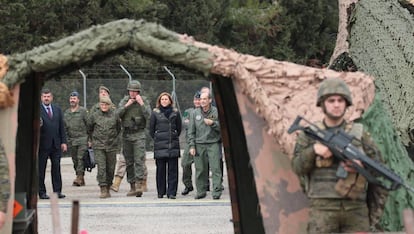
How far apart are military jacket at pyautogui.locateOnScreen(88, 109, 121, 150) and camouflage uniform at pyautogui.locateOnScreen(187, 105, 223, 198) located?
1151 millimetres

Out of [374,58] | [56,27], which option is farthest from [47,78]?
[56,27]

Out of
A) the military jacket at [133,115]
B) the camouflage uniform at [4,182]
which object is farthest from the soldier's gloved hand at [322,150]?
the military jacket at [133,115]

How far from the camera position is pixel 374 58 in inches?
520

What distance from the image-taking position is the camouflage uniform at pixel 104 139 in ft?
55.9

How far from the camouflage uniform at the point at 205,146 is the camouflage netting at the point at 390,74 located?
10.0 feet

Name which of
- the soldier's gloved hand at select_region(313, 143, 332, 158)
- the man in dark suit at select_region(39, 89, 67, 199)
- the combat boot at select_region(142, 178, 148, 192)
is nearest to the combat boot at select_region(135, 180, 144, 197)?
the combat boot at select_region(142, 178, 148, 192)

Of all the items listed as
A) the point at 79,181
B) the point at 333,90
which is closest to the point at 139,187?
the point at 79,181

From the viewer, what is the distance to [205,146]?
16.9 meters

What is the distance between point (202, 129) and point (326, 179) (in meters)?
9.03

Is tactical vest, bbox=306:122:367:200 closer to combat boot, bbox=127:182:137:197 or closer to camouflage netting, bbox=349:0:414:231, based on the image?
camouflage netting, bbox=349:0:414:231

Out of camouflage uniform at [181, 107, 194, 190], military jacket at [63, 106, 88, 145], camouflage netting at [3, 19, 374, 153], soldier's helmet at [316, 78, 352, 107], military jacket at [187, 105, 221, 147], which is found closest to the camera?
soldier's helmet at [316, 78, 352, 107]

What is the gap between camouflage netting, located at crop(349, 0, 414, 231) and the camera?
8.99 m

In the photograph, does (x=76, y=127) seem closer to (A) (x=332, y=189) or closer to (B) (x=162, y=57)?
(B) (x=162, y=57)

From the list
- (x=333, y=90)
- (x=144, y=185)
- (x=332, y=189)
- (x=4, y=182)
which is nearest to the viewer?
(x=333, y=90)
